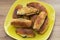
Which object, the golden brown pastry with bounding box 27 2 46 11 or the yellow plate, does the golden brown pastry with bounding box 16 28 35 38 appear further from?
the golden brown pastry with bounding box 27 2 46 11

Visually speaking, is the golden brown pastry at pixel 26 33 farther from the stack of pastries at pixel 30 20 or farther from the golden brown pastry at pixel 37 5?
the golden brown pastry at pixel 37 5

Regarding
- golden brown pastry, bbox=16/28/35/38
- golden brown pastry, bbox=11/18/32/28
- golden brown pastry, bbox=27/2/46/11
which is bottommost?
golden brown pastry, bbox=16/28/35/38

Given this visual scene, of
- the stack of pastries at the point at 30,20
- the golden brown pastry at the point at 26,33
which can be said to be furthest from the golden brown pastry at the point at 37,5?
the golden brown pastry at the point at 26,33

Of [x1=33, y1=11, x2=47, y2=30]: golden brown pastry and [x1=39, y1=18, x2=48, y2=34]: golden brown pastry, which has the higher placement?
[x1=33, y1=11, x2=47, y2=30]: golden brown pastry

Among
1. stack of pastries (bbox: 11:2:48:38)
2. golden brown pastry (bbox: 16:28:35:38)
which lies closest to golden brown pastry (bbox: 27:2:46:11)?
stack of pastries (bbox: 11:2:48:38)

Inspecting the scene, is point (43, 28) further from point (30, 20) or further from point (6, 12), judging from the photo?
point (6, 12)

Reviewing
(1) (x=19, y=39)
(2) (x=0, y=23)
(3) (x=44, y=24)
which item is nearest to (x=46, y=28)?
(3) (x=44, y=24)

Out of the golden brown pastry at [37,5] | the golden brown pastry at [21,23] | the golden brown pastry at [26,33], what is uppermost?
the golden brown pastry at [37,5]
